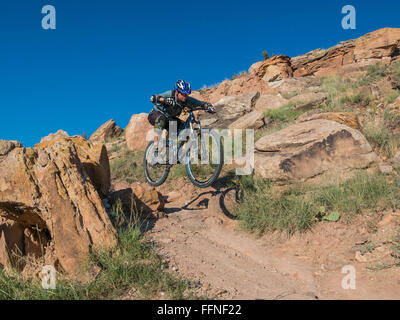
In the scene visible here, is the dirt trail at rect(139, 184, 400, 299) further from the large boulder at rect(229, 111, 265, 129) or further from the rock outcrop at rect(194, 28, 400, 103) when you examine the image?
the rock outcrop at rect(194, 28, 400, 103)

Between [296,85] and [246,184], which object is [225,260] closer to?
[246,184]

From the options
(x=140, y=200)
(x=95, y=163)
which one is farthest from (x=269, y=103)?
(x=95, y=163)

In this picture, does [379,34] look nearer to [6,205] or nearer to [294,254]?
[294,254]

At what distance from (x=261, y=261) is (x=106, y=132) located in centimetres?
1673

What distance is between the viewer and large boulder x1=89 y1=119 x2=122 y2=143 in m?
19.3

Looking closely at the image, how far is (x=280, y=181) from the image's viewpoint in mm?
6547

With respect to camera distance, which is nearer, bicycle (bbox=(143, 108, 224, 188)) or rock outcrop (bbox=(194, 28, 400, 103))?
bicycle (bbox=(143, 108, 224, 188))

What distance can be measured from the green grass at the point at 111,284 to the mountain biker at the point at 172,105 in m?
3.45

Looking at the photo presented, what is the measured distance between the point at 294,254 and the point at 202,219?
2.32 metres

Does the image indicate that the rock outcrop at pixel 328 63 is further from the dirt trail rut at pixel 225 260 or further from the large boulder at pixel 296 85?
the dirt trail rut at pixel 225 260

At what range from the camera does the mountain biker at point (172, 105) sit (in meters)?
6.25

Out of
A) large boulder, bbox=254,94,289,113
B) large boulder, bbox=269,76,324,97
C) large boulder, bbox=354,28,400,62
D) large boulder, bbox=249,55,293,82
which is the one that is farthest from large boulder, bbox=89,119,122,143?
large boulder, bbox=354,28,400,62

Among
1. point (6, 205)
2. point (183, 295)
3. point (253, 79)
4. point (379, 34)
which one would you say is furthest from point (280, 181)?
point (379, 34)

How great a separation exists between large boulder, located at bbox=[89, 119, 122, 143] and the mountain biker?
1325cm
